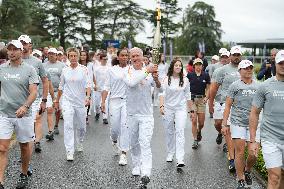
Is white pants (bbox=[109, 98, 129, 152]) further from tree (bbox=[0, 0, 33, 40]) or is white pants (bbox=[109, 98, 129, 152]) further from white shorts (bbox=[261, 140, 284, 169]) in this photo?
tree (bbox=[0, 0, 33, 40])

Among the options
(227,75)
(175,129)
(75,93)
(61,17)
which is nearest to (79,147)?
(75,93)

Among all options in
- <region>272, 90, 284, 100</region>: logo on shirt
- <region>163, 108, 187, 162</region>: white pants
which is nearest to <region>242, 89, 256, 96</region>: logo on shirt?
<region>163, 108, 187, 162</region>: white pants

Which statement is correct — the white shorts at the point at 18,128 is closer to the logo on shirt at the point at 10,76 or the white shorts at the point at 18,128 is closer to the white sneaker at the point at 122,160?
the logo on shirt at the point at 10,76

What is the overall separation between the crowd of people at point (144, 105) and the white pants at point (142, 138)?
0.05ft

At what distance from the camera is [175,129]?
1022cm

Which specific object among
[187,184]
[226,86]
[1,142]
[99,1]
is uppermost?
[99,1]

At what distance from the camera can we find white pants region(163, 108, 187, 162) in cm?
992

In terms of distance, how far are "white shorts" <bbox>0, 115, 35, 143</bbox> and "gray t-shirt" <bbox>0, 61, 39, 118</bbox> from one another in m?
0.10

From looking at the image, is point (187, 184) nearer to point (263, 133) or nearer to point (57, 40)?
point (263, 133)

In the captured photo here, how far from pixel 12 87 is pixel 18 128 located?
0.63 meters

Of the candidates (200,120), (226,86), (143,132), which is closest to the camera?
(143,132)

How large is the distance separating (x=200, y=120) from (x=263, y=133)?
5.74 m

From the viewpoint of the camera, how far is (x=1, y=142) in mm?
7887

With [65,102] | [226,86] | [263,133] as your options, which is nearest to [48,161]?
[65,102]
